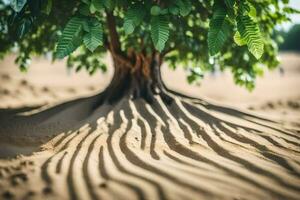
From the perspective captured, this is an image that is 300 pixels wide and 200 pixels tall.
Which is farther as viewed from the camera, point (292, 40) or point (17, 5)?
point (292, 40)

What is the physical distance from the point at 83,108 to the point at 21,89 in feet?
15.4

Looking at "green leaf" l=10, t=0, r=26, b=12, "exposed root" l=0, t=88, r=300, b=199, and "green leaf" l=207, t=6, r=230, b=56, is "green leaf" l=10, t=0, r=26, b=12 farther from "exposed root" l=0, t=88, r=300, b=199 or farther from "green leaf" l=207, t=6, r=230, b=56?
"green leaf" l=207, t=6, r=230, b=56

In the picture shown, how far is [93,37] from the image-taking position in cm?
260

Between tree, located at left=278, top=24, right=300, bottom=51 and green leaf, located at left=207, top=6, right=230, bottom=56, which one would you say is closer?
green leaf, located at left=207, top=6, right=230, bottom=56

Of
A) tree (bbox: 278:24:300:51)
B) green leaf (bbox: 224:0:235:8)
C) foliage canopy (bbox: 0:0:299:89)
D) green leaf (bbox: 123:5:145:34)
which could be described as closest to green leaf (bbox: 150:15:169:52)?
foliage canopy (bbox: 0:0:299:89)

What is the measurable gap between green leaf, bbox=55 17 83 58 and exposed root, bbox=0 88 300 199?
952 millimetres

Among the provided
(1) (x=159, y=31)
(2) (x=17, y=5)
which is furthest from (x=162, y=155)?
(2) (x=17, y=5)

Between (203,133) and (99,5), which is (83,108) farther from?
(99,5)

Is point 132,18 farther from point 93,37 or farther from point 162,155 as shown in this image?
point 162,155

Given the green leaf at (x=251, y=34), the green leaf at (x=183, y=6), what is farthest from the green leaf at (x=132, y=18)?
the green leaf at (x=251, y=34)

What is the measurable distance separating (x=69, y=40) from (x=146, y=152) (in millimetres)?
1258

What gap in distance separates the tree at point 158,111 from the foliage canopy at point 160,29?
10 mm

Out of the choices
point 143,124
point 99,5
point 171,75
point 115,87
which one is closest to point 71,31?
point 99,5

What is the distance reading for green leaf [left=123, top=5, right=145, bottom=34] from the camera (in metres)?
2.63
